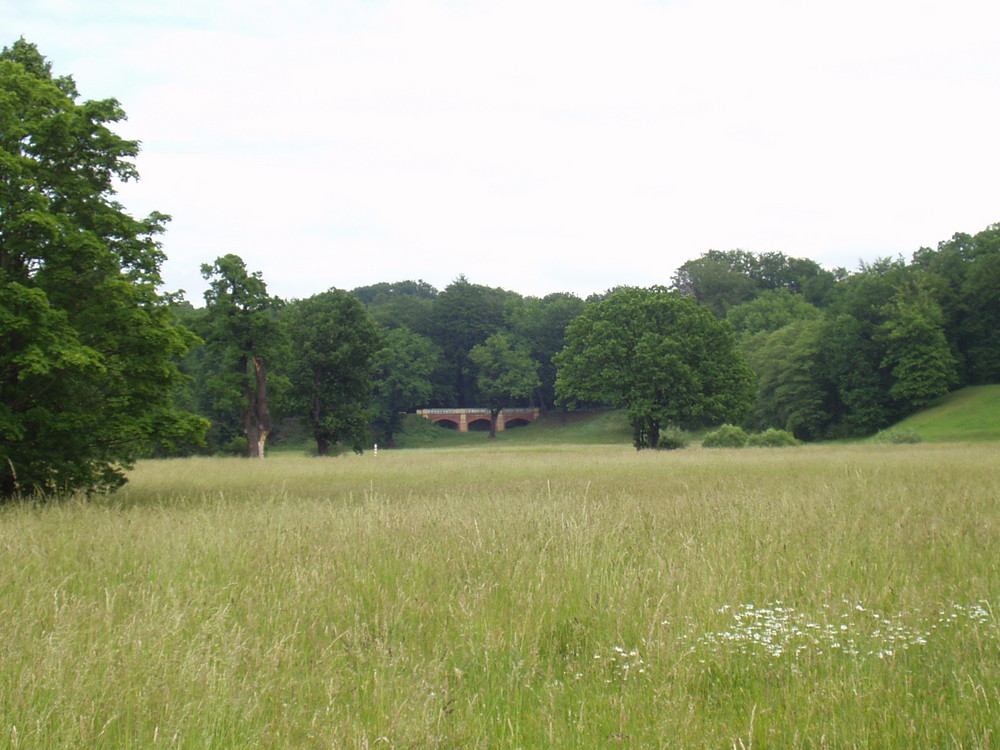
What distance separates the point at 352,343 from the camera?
48.2 metres

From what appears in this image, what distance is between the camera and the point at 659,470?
2172 centimetres

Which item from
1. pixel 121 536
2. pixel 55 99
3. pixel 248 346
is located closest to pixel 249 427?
pixel 248 346

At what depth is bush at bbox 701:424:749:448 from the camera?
1745 inches

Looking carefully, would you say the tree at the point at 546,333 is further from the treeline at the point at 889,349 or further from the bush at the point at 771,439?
the bush at the point at 771,439

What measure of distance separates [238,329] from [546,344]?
62709mm

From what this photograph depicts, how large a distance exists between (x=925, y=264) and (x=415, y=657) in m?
86.7

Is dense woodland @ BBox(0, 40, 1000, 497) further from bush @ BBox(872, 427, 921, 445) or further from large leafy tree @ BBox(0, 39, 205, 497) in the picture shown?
bush @ BBox(872, 427, 921, 445)

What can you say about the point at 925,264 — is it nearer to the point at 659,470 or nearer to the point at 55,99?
the point at 659,470

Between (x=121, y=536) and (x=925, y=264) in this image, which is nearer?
(x=121, y=536)

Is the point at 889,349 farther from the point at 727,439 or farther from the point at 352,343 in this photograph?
the point at 352,343

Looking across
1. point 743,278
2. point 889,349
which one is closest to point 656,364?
point 889,349

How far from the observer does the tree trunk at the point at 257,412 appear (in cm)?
4019

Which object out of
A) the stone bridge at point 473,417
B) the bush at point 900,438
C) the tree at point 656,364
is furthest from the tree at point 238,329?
the stone bridge at point 473,417

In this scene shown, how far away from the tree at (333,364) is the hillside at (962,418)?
3291 cm
